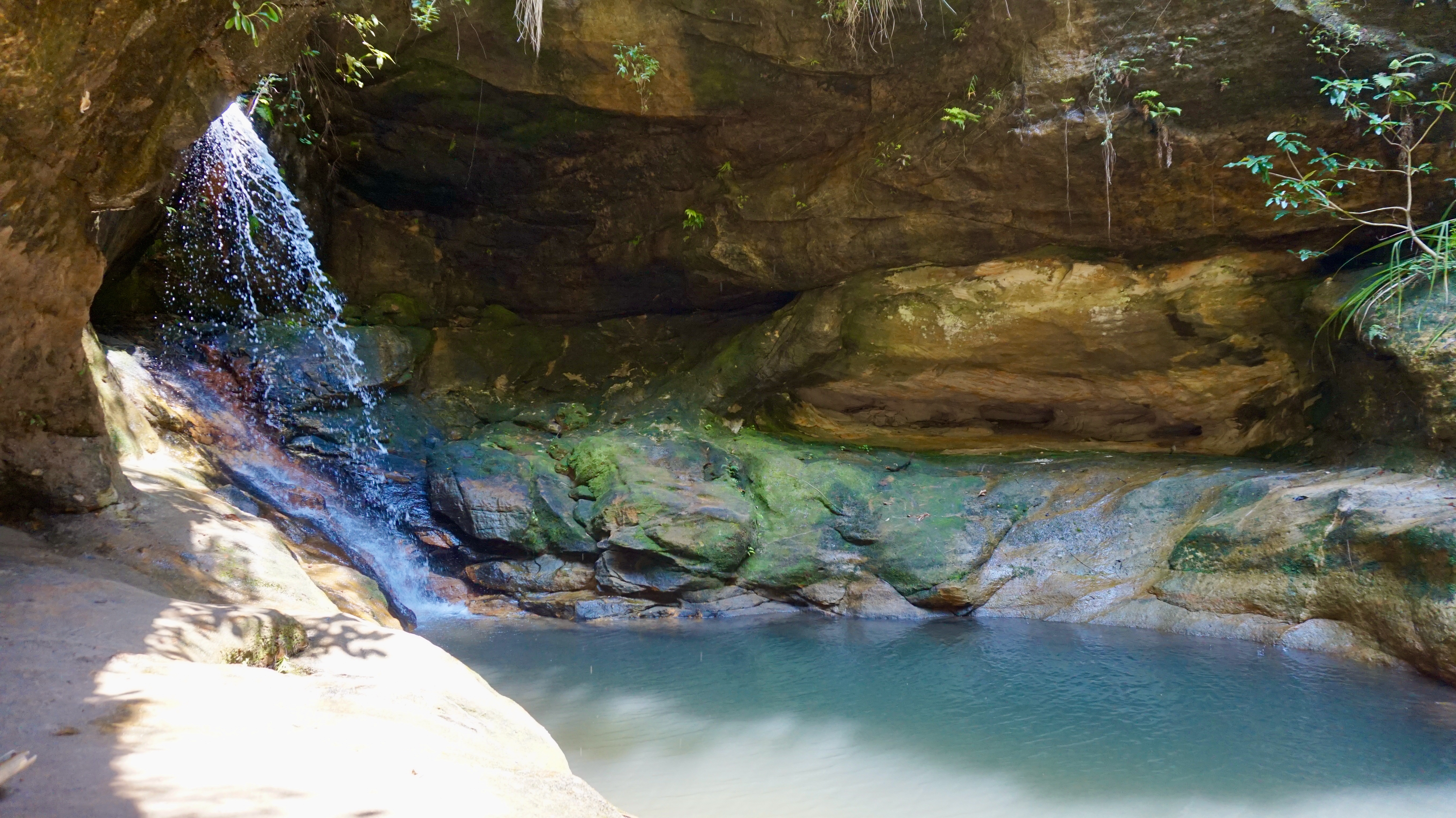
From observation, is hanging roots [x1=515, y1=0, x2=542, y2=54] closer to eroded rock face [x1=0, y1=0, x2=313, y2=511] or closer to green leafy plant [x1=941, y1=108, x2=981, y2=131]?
eroded rock face [x1=0, y1=0, x2=313, y2=511]

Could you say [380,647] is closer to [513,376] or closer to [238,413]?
[238,413]

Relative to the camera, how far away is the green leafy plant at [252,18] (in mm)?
3299

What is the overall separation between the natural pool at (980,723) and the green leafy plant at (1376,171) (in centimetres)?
287

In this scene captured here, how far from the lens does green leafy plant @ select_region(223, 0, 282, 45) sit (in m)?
3.30

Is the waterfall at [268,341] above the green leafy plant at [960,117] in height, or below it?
below

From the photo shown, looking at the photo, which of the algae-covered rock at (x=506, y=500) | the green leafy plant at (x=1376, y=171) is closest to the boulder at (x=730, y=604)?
the algae-covered rock at (x=506, y=500)

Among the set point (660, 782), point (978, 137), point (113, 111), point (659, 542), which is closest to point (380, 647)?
point (660, 782)

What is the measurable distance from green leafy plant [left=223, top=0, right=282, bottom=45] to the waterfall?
4.12 metres

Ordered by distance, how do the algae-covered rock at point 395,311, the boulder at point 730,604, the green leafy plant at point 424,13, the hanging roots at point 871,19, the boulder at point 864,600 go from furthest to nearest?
the algae-covered rock at point 395,311 < the boulder at point 730,604 < the boulder at point 864,600 < the hanging roots at point 871,19 < the green leafy plant at point 424,13

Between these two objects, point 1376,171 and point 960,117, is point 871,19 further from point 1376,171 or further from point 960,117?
point 1376,171

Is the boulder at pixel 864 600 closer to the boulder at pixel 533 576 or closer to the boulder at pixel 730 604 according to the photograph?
the boulder at pixel 730 604

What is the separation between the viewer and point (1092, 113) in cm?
661

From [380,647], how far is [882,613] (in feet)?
15.1

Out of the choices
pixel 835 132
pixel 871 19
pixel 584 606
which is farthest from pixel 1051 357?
pixel 584 606
